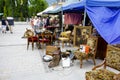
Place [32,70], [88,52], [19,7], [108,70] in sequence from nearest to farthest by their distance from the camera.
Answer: [108,70]
[32,70]
[88,52]
[19,7]

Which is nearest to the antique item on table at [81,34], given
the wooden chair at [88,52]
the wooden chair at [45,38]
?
the wooden chair at [88,52]

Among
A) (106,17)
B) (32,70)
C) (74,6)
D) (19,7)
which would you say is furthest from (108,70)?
(19,7)

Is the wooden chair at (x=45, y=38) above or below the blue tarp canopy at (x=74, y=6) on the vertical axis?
below

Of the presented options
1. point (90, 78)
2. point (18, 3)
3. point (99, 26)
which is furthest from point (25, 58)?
point (18, 3)

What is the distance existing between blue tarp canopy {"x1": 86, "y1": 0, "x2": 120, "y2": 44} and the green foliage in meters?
44.0

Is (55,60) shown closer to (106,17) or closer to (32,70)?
(32,70)

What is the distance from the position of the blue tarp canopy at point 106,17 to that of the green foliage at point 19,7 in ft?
144

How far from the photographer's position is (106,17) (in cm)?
655

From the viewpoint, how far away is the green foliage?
51291 mm

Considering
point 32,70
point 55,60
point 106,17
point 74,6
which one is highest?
point 74,6

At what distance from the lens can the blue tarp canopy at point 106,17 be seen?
5.37m

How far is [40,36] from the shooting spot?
12047 millimetres

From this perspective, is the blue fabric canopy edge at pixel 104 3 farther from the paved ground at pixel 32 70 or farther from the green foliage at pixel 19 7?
the green foliage at pixel 19 7

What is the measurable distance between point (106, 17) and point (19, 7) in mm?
47026
